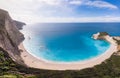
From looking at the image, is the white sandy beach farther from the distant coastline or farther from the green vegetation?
the green vegetation

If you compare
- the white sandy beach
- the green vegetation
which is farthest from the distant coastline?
the green vegetation

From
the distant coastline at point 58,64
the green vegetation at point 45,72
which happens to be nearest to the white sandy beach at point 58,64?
the distant coastline at point 58,64

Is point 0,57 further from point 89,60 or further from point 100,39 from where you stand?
point 100,39

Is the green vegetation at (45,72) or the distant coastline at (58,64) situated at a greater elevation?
the distant coastline at (58,64)

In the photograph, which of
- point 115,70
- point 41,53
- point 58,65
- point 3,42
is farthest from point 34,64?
point 115,70

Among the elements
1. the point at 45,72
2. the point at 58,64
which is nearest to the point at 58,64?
the point at 58,64

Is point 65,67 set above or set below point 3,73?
above

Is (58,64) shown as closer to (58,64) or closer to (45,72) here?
(58,64)

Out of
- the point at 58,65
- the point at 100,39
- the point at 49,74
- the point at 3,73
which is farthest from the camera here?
the point at 100,39

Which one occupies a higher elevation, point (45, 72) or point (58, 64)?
point (58, 64)

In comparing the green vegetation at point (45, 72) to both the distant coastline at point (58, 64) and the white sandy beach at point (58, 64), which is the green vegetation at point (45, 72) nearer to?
the white sandy beach at point (58, 64)

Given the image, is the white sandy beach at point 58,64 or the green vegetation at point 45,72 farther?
the white sandy beach at point 58,64
